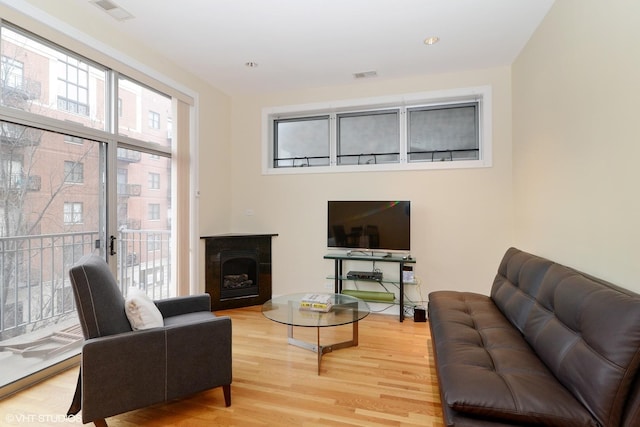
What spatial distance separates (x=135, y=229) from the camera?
3330 millimetres

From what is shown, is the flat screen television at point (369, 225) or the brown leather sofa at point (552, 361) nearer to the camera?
the brown leather sofa at point (552, 361)

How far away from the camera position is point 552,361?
1.58 meters

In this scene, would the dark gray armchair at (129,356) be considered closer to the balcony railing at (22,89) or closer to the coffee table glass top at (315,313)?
the coffee table glass top at (315,313)

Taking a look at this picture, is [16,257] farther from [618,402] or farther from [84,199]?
[618,402]

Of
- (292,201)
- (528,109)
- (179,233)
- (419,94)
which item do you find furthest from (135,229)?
(528,109)

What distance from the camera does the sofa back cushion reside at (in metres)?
1.23

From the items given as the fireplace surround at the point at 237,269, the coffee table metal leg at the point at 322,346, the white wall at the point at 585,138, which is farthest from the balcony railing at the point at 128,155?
the white wall at the point at 585,138

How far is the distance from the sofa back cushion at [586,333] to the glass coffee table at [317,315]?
1.25 metres

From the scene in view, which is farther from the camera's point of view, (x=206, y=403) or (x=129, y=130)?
(x=129, y=130)

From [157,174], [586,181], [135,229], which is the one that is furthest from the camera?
[157,174]

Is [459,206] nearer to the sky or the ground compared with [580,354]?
nearer to the sky

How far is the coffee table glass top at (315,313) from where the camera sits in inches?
101

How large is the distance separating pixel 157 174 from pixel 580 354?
388 cm

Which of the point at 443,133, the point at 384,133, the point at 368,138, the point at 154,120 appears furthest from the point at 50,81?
the point at 443,133
